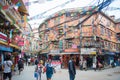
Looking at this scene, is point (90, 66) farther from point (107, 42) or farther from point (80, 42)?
point (107, 42)

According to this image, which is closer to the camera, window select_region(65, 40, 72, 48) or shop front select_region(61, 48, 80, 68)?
shop front select_region(61, 48, 80, 68)

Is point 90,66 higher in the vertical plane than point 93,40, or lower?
lower

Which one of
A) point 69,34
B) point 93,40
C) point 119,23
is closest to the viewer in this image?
point 93,40

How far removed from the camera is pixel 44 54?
57.8 meters

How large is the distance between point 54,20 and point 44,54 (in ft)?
41.8

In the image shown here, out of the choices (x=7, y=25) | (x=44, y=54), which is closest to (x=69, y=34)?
(x=44, y=54)

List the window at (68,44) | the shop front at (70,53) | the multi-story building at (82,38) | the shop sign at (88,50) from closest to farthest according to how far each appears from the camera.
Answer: the shop sign at (88,50), the multi-story building at (82,38), the shop front at (70,53), the window at (68,44)

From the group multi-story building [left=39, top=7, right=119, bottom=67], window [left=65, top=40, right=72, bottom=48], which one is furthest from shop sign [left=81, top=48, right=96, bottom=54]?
window [left=65, top=40, right=72, bottom=48]

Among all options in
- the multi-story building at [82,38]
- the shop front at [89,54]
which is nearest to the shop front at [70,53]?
the multi-story building at [82,38]

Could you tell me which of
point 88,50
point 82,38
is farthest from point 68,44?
point 88,50

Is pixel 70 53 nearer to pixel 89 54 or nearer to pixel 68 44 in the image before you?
pixel 68 44

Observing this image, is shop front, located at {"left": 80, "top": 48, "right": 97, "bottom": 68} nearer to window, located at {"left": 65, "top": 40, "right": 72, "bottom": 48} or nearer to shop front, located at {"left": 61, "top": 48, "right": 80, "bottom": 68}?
shop front, located at {"left": 61, "top": 48, "right": 80, "bottom": 68}

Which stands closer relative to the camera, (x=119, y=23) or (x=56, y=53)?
(x=56, y=53)

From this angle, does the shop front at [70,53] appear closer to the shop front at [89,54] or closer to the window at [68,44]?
the window at [68,44]
